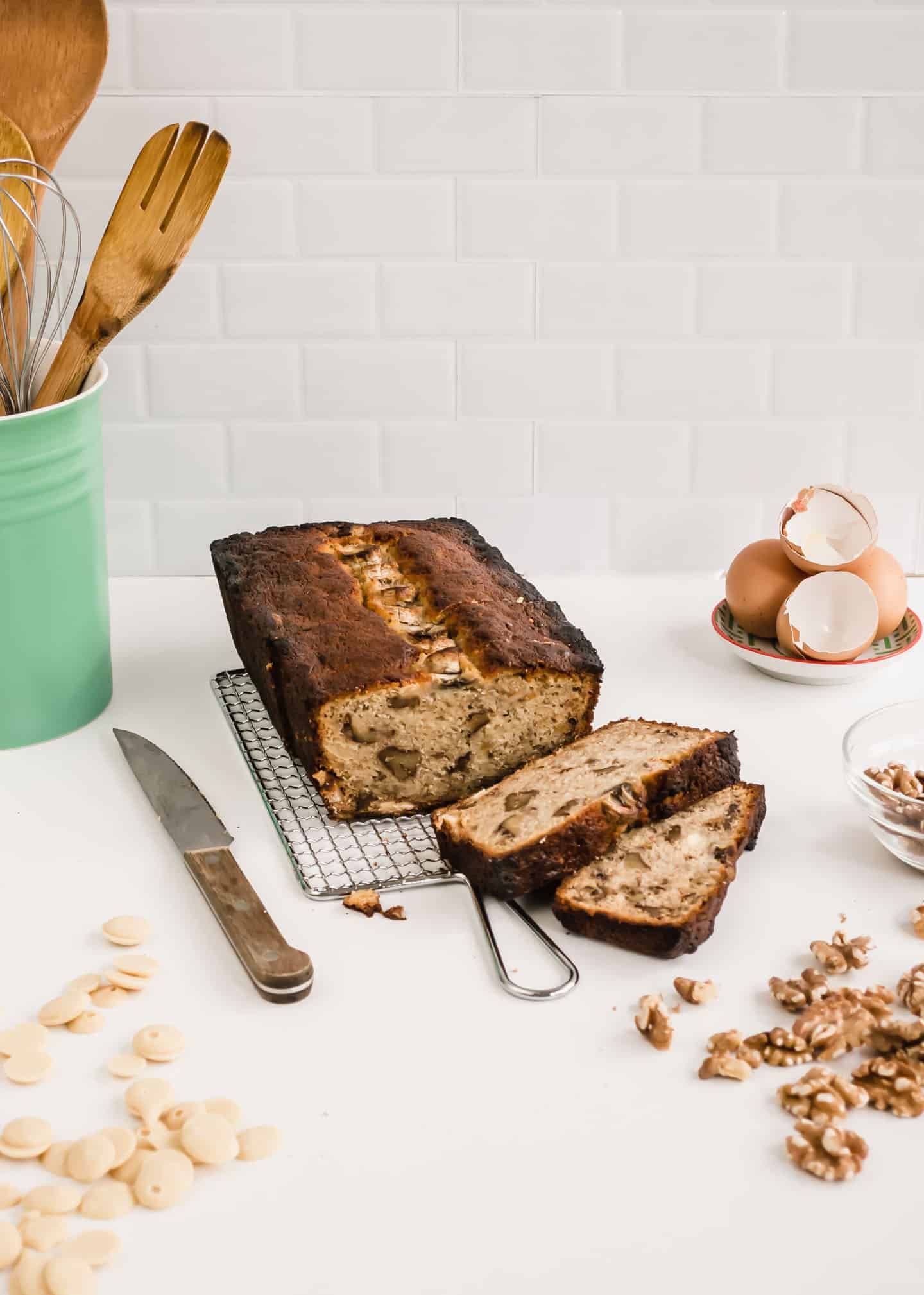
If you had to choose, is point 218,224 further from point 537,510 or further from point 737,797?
point 737,797

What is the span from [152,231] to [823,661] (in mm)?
896

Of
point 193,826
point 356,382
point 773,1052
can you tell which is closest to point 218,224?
point 356,382

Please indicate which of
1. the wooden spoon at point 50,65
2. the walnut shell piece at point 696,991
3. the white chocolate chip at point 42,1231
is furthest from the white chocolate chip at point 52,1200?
the wooden spoon at point 50,65

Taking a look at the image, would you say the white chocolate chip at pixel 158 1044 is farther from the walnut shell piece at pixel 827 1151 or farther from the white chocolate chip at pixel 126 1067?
the walnut shell piece at pixel 827 1151

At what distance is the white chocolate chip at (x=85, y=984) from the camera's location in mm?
1147

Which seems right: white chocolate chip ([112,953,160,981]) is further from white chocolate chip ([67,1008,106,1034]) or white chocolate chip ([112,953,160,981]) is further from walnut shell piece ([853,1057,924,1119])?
walnut shell piece ([853,1057,924,1119])

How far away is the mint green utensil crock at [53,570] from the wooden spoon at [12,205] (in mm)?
133

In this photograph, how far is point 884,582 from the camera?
5.52ft

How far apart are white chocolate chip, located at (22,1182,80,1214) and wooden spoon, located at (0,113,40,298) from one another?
0.88 meters

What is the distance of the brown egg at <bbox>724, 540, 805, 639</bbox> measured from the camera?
5.59ft

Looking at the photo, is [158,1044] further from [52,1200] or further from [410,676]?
[410,676]

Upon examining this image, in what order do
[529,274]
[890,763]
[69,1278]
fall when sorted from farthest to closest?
[529,274], [890,763], [69,1278]

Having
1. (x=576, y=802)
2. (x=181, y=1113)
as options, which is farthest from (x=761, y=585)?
(x=181, y=1113)

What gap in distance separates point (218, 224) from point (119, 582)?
53cm
